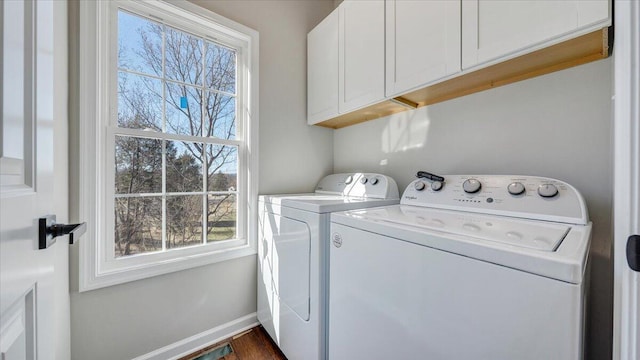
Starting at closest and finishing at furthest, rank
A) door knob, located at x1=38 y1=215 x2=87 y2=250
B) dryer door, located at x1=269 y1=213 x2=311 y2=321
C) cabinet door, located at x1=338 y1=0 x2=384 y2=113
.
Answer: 1. door knob, located at x1=38 y1=215 x2=87 y2=250
2. dryer door, located at x1=269 y1=213 x2=311 y2=321
3. cabinet door, located at x1=338 y1=0 x2=384 y2=113

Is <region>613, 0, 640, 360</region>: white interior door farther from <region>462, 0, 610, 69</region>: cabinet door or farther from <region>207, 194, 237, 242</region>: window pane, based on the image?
<region>207, 194, 237, 242</region>: window pane

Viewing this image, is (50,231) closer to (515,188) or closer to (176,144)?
(176,144)

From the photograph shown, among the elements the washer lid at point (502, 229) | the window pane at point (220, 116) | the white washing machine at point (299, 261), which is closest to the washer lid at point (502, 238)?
the washer lid at point (502, 229)

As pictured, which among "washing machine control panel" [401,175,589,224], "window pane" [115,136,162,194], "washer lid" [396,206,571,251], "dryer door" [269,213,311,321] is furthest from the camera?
"window pane" [115,136,162,194]

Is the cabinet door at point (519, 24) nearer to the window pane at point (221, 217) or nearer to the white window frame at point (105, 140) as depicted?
the white window frame at point (105, 140)

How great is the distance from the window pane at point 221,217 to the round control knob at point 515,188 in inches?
65.7

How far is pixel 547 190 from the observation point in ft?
3.13

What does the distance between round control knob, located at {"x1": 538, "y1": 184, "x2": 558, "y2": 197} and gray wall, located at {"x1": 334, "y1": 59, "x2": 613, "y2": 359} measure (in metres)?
0.22

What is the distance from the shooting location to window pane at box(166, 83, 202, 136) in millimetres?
1544

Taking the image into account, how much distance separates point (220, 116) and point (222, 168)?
1.25ft

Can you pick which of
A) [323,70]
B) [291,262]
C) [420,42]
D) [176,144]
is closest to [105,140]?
[176,144]

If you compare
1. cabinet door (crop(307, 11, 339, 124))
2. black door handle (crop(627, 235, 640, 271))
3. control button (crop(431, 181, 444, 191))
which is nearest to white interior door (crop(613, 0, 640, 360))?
black door handle (crop(627, 235, 640, 271))

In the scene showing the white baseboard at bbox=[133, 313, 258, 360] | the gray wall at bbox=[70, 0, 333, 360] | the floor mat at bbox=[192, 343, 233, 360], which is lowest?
the floor mat at bbox=[192, 343, 233, 360]

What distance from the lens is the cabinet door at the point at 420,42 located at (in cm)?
114
